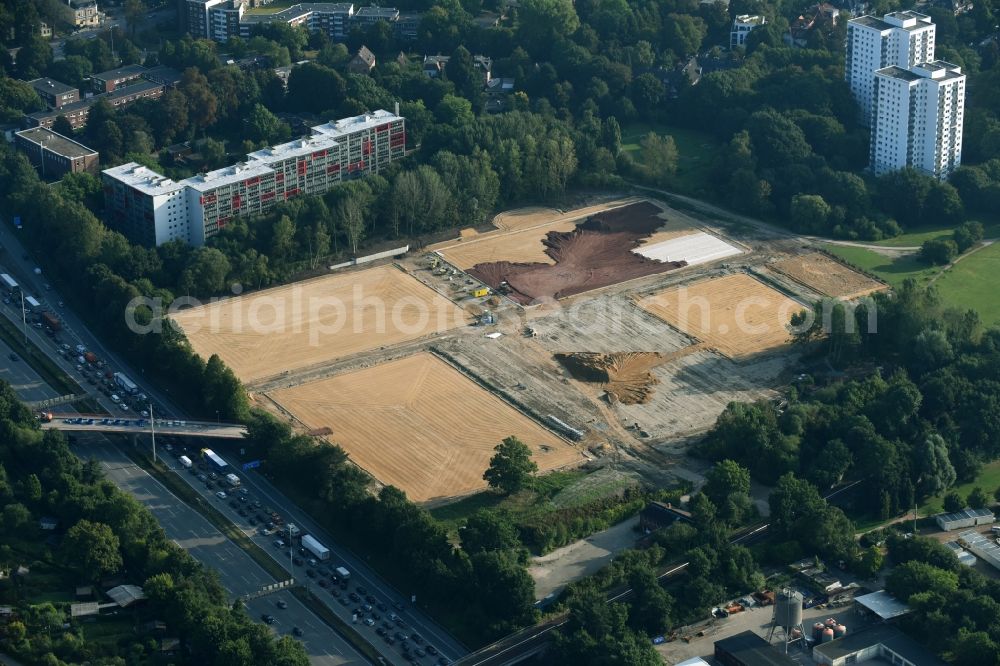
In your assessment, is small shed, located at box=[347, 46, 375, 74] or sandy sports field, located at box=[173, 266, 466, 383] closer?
sandy sports field, located at box=[173, 266, 466, 383]

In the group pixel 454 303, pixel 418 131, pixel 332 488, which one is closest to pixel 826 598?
pixel 332 488

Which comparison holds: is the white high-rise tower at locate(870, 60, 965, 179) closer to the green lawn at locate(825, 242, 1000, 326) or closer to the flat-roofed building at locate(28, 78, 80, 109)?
the green lawn at locate(825, 242, 1000, 326)

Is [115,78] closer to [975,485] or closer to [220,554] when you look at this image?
[220,554]

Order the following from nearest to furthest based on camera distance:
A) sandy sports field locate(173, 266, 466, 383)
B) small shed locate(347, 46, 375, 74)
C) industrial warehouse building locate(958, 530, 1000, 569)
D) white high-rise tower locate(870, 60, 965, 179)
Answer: industrial warehouse building locate(958, 530, 1000, 569) < sandy sports field locate(173, 266, 466, 383) < white high-rise tower locate(870, 60, 965, 179) < small shed locate(347, 46, 375, 74)

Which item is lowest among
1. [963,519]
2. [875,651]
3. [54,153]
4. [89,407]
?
[875,651]

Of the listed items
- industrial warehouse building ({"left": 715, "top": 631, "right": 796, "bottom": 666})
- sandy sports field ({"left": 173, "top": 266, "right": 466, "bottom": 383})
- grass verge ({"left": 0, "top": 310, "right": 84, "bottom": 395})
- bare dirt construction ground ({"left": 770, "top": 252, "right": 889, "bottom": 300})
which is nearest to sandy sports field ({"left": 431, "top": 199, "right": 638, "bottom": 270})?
sandy sports field ({"left": 173, "top": 266, "right": 466, "bottom": 383})

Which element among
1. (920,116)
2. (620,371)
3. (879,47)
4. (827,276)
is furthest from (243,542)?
(879,47)

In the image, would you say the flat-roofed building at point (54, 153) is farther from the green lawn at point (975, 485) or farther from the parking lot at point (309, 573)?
the green lawn at point (975, 485)

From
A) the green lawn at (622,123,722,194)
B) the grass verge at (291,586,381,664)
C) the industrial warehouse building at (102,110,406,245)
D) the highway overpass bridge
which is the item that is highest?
the industrial warehouse building at (102,110,406,245)

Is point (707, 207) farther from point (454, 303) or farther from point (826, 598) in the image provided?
point (826, 598)
